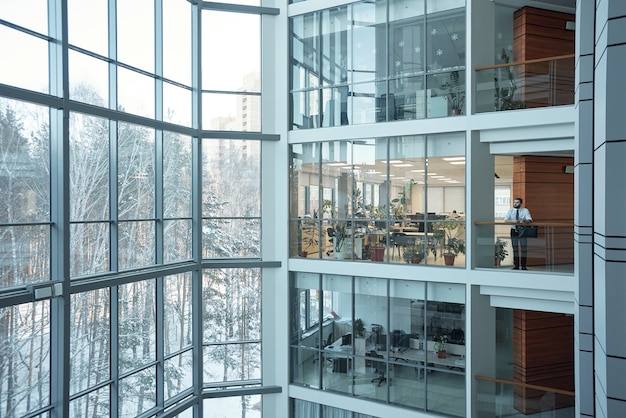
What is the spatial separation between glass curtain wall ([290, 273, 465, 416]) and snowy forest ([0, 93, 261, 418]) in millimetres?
1518

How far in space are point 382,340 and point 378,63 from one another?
258 inches

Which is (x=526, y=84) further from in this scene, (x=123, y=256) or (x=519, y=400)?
(x=123, y=256)

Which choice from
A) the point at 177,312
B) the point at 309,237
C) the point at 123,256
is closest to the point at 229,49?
the point at 309,237

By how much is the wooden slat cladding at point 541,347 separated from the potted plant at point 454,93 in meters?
5.34

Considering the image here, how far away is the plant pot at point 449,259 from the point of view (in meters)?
12.0

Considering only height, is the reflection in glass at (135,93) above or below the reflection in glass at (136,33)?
below

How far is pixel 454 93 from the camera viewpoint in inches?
475

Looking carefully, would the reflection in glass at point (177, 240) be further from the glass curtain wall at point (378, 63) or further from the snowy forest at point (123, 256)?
the glass curtain wall at point (378, 63)

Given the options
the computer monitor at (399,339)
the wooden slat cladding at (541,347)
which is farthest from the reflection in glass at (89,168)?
the wooden slat cladding at (541,347)

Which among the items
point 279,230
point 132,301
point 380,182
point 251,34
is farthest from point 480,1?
point 132,301

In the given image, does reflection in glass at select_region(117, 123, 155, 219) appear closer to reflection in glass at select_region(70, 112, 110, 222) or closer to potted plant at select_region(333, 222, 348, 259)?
reflection in glass at select_region(70, 112, 110, 222)

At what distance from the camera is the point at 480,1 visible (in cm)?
1189

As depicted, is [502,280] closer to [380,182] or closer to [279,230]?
[380,182]

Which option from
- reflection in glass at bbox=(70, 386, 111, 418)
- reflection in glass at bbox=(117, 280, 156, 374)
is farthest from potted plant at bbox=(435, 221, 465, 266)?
reflection in glass at bbox=(70, 386, 111, 418)
